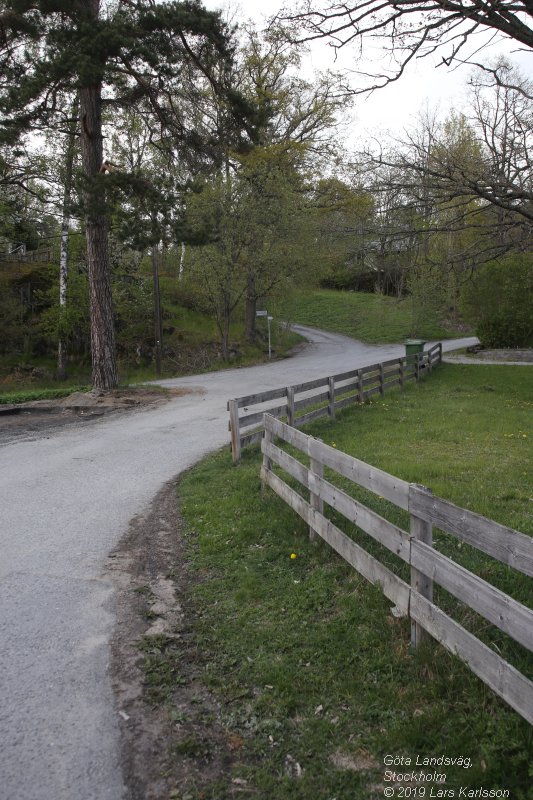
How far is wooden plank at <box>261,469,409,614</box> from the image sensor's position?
3770 millimetres

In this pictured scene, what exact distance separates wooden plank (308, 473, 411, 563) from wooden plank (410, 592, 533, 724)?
1.00 ft

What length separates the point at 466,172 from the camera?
1012cm

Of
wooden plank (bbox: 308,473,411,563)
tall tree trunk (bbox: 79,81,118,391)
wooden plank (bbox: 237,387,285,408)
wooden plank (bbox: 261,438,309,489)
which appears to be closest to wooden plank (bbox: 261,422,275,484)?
wooden plank (bbox: 261,438,309,489)

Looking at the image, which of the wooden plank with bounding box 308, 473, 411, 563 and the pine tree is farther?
the pine tree

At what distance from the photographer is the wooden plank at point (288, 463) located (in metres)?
5.54

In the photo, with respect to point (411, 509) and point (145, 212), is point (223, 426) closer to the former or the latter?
point (145, 212)

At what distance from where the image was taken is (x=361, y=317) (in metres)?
50.2

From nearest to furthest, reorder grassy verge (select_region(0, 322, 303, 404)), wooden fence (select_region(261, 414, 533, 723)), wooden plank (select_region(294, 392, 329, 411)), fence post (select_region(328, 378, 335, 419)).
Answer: wooden fence (select_region(261, 414, 533, 723)) → wooden plank (select_region(294, 392, 329, 411)) → fence post (select_region(328, 378, 335, 419)) → grassy verge (select_region(0, 322, 303, 404))

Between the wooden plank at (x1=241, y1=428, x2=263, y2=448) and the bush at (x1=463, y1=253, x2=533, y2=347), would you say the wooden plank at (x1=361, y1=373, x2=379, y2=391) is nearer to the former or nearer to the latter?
the wooden plank at (x1=241, y1=428, x2=263, y2=448)

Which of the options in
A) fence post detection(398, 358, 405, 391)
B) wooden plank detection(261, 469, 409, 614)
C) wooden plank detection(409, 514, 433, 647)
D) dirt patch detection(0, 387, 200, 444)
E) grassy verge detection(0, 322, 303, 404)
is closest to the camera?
wooden plank detection(409, 514, 433, 647)

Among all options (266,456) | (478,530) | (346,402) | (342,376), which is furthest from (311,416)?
(478,530)

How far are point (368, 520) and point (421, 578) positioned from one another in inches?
27.6

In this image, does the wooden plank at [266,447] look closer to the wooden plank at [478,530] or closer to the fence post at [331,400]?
the wooden plank at [478,530]

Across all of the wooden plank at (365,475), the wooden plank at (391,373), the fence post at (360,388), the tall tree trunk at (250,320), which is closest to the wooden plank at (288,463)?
the wooden plank at (365,475)
